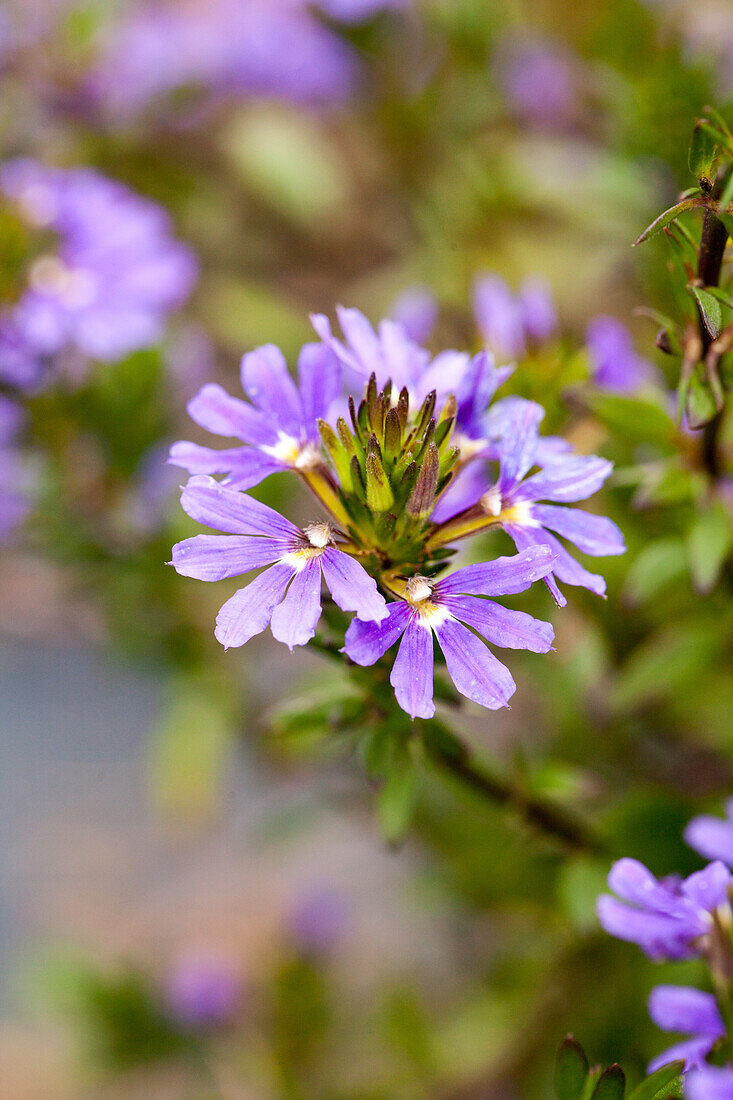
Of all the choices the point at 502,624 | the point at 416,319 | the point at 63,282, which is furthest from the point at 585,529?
the point at 63,282

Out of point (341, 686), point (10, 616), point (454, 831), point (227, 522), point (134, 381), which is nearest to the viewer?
point (227, 522)

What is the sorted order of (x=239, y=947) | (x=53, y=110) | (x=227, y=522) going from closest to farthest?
1. (x=227, y=522)
2. (x=239, y=947)
3. (x=53, y=110)

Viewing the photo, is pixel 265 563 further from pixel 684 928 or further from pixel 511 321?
pixel 511 321

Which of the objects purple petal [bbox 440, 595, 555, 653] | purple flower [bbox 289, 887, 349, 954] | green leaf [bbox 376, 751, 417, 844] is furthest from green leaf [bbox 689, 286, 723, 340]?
purple flower [bbox 289, 887, 349, 954]

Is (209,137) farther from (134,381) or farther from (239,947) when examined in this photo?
(239,947)

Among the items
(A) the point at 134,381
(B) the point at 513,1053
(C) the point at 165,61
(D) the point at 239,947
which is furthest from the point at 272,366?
(C) the point at 165,61

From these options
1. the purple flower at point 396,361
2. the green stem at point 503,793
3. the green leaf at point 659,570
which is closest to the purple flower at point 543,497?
the purple flower at point 396,361

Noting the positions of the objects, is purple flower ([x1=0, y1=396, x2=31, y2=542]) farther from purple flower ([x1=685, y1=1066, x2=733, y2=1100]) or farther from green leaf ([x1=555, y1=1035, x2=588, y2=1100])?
purple flower ([x1=685, y1=1066, x2=733, y2=1100])
